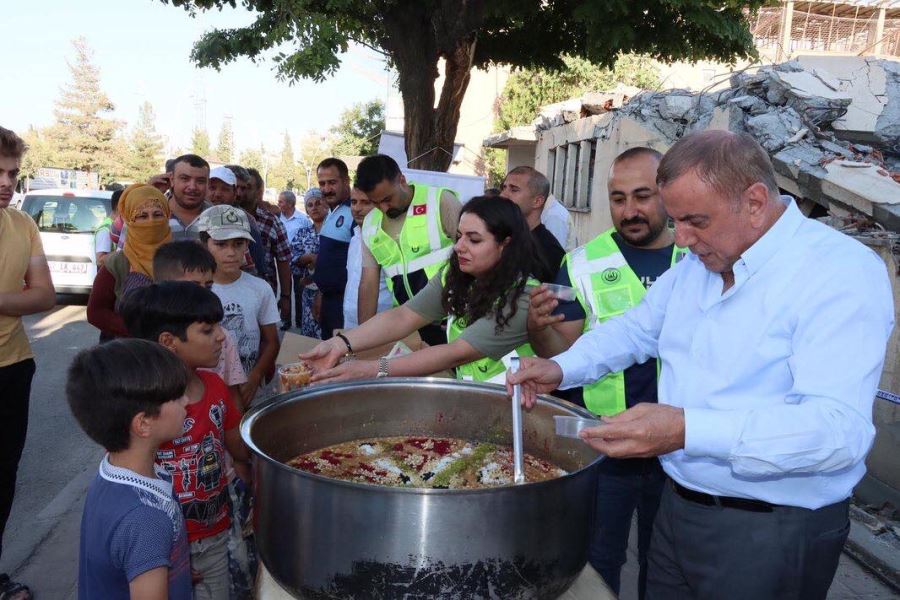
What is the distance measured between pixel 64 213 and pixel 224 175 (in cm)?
720

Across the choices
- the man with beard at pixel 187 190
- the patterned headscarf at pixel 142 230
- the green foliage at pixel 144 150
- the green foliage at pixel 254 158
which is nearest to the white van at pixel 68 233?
the man with beard at pixel 187 190

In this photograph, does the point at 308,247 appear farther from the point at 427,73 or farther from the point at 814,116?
the point at 814,116

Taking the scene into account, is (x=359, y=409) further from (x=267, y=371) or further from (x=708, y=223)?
(x=267, y=371)

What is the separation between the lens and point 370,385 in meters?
2.39

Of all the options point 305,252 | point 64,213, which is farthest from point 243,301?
point 64,213

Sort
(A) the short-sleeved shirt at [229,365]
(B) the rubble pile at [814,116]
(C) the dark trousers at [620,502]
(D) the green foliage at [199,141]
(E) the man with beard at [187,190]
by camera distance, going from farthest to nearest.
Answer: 1. (D) the green foliage at [199,141]
2. (B) the rubble pile at [814,116]
3. (E) the man with beard at [187,190]
4. (A) the short-sleeved shirt at [229,365]
5. (C) the dark trousers at [620,502]

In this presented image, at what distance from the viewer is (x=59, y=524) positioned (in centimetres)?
427

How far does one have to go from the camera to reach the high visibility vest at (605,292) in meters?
2.71

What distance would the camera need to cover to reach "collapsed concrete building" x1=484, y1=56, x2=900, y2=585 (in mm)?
5027

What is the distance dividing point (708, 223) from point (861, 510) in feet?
12.2

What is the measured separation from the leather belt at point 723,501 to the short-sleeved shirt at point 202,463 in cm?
155

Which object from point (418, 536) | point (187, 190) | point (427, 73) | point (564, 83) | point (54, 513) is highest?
point (564, 83)

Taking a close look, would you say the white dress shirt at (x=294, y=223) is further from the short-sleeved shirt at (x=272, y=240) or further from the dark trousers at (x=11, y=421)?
the dark trousers at (x=11, y=421)

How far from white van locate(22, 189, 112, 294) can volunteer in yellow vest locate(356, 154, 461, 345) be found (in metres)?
8.47
